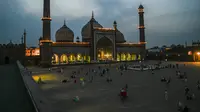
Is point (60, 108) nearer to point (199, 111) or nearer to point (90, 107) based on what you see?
point (90, 107)

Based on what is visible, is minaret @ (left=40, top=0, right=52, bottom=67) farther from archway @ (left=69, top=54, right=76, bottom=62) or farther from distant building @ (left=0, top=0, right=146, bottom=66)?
archway @ (left=69, top=54, right=76, bottom=62)

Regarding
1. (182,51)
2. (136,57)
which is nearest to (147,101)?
(136,57)

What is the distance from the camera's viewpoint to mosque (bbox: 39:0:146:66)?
33.4 meters

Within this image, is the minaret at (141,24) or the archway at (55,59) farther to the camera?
the minaret at (141,24)

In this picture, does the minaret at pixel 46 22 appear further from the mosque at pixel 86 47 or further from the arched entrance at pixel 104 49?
the arched entrance at pixel 104 49

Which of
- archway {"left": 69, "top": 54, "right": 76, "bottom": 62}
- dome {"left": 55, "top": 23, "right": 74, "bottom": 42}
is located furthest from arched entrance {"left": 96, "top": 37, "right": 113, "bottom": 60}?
dome {"left": 55, "top": 23, "right": 74, "bottom": 42}

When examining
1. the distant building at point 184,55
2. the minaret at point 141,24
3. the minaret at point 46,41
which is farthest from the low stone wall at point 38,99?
the distant building at point 184,55

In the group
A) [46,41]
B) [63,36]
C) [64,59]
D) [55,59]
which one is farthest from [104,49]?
[46,41]

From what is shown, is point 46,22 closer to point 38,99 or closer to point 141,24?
point 141,24

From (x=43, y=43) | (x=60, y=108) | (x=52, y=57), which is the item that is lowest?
(x=60, y=108)

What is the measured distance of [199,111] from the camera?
7.51 meters

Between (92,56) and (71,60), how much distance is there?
5275 millimetres

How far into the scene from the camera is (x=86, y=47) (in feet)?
131

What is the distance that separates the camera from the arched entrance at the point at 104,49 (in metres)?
42.0
